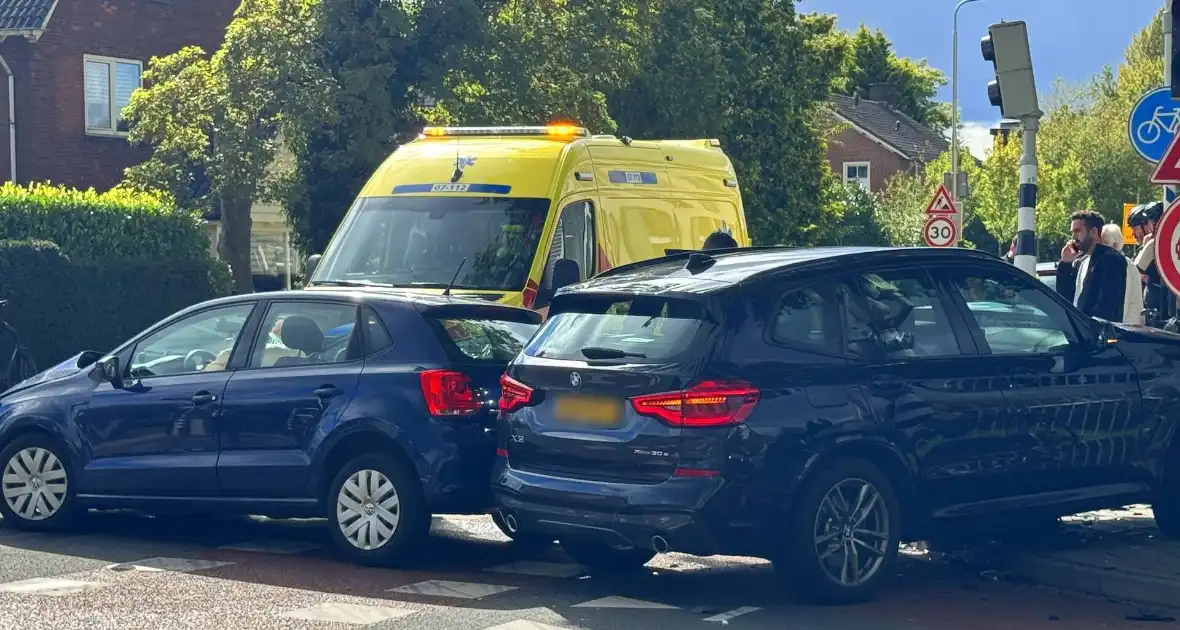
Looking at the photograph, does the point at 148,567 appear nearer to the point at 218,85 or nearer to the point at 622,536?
the point at 622,536

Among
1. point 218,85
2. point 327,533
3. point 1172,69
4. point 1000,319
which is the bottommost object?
point 327,533

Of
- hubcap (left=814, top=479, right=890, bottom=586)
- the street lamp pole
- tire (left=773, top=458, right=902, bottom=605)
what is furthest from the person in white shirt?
the street lamp pole

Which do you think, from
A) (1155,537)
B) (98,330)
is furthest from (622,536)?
(98,330)

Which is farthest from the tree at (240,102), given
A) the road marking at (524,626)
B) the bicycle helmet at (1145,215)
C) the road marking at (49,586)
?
the road marking at (524,626)

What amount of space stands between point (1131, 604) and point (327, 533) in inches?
182

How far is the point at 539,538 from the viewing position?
9.59 meters

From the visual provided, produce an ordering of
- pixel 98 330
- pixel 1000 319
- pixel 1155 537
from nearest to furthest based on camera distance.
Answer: pixel 1000 319
pixel 1155 537
pixel 98 330

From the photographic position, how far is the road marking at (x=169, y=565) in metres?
8.53

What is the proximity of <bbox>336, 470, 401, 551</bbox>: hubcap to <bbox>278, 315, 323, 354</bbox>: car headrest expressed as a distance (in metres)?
0.83

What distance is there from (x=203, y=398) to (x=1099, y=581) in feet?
15.9

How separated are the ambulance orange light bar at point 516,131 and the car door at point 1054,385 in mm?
5470

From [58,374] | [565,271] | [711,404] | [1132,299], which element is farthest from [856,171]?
[711,404]

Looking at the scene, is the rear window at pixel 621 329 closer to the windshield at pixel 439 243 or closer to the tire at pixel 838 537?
the tire at pixel 838 537

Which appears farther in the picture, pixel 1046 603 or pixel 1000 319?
pixel 1000 319
